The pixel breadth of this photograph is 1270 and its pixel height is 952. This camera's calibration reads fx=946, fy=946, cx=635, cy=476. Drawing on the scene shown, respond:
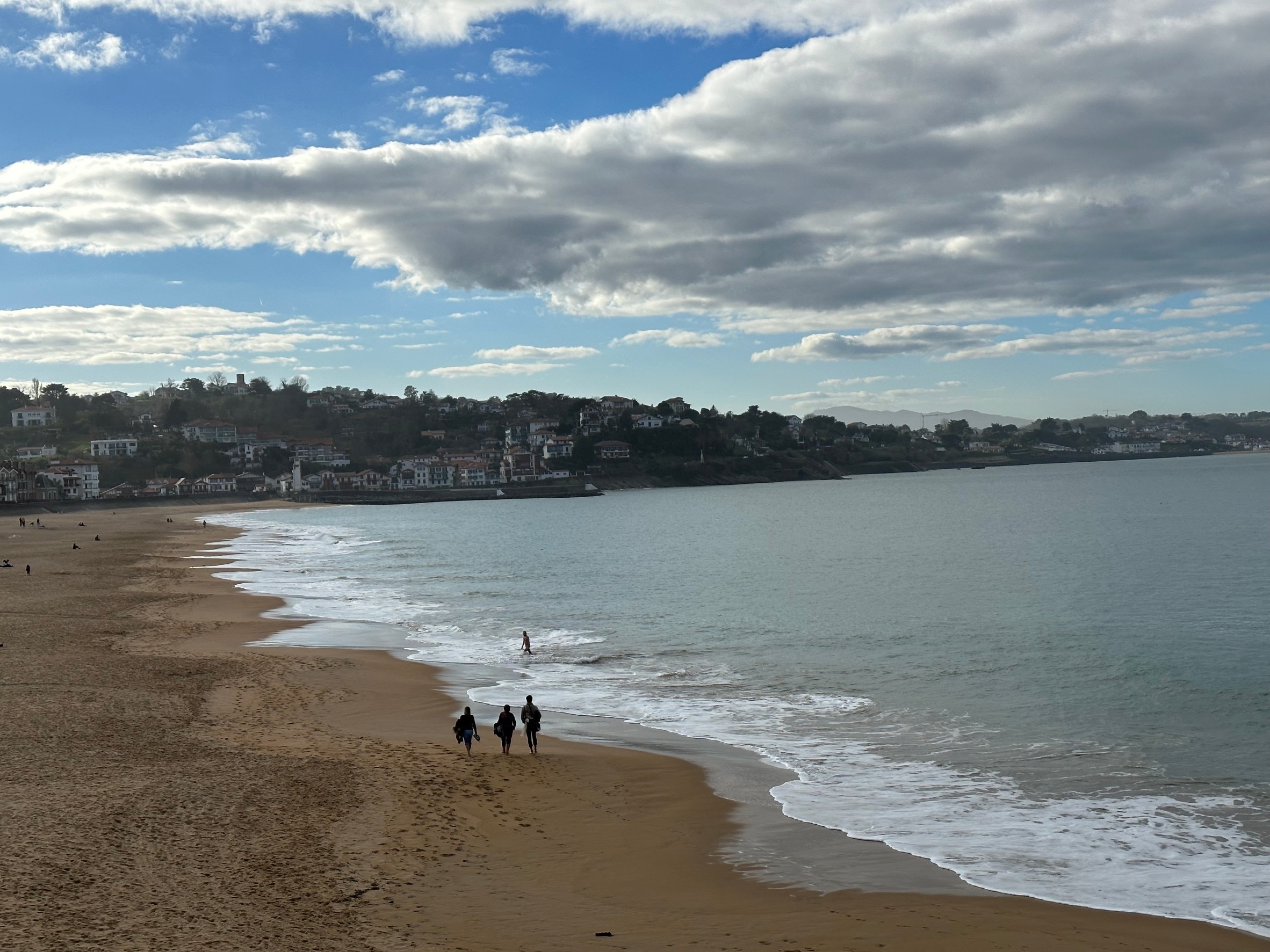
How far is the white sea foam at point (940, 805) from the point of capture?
1081 cm

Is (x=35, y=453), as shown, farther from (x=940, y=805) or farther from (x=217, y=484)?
(x=940, y=805)

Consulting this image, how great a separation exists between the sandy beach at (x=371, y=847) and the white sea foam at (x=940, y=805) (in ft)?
3.20

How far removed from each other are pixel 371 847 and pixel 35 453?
197692 millimetres

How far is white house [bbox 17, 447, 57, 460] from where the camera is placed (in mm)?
173000

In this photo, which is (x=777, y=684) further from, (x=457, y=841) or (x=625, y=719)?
(x=457, y=841)

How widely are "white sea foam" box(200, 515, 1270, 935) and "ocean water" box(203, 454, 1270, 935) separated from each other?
0.05m

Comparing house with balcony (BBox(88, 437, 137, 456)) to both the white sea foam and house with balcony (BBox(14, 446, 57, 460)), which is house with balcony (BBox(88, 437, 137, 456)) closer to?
house with balcony (BBox(14, 446, 57, 460))

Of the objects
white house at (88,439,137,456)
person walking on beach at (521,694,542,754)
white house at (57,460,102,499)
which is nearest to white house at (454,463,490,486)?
white house at (88,439,137,456)

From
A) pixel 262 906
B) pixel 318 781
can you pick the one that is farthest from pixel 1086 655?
pixel 262 906

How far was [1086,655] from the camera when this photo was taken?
25359mm

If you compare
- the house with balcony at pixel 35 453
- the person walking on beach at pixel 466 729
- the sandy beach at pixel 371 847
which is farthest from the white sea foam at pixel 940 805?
the house with balcony at pixel 35 453

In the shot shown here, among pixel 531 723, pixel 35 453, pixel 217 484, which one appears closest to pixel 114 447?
pixel 35 453

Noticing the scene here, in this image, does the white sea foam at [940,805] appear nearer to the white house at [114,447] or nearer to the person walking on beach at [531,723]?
the person walking on beach at [531,723]

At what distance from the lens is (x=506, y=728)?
1602cm
